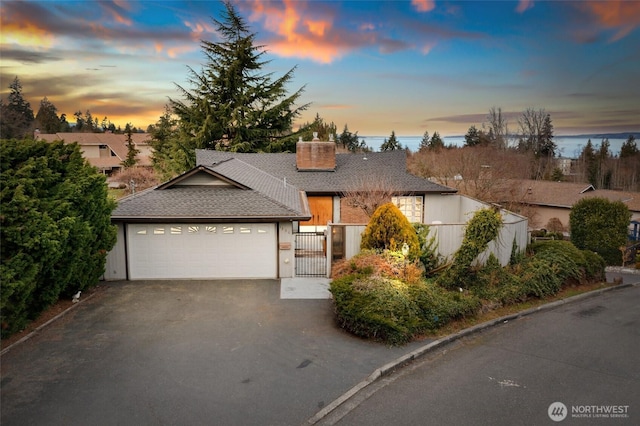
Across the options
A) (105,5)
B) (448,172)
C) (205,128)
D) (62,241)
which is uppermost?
(105,5)

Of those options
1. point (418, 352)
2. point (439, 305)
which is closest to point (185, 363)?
point (418, 352)

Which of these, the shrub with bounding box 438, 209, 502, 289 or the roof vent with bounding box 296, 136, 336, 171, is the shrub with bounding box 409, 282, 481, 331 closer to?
the shrub with bounding box 438, 209, 502, 289

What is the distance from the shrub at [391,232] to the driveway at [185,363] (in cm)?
263

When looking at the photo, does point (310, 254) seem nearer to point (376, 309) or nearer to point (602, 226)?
point (376, 309)

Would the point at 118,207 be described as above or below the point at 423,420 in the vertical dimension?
above

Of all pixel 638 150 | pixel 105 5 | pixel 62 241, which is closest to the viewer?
pixel 62 241

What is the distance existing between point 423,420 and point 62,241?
8739 mm

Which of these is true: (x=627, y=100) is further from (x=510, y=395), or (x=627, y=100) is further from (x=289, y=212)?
(x=510, y=395)

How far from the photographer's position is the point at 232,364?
832 cm

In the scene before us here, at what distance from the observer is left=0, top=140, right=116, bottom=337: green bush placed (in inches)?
333

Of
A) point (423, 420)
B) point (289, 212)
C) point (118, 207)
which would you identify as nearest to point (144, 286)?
point (118, 207)
